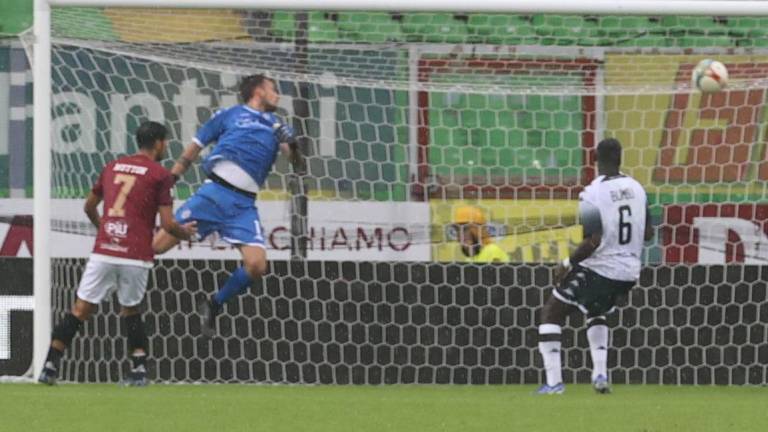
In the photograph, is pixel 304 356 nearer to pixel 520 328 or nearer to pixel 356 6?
pixel 520 328

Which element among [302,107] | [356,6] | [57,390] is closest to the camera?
[57,390]

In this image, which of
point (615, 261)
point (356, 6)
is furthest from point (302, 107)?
point (615, 261)

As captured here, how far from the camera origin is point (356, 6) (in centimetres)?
1034

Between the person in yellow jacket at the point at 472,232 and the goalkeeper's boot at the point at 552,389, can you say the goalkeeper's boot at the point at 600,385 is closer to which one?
the goalkeeper's boot at the point at 552,389

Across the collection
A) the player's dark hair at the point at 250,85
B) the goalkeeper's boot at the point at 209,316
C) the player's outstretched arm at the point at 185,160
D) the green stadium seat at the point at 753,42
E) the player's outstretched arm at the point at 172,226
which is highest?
the green stadium seat at the point at 753,42

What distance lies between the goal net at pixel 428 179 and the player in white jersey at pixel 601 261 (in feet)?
4.12

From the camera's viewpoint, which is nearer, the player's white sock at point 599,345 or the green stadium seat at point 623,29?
the player's white sock at point 599,345

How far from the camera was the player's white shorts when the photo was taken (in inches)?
366

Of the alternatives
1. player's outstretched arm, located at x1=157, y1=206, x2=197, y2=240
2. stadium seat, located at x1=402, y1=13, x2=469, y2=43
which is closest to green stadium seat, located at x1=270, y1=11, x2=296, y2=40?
stadium seat, located at x1=402, y1=13, x2=469, y2=43

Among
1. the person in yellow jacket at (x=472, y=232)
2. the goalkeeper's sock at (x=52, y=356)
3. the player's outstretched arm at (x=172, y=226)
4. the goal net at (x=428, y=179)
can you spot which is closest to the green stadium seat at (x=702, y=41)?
the goal net at (x=428, y=179)

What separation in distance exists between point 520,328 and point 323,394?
2.07m

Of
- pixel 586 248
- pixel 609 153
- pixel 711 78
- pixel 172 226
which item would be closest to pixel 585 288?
pixel 586 248

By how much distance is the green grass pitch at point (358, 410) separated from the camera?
690 cm

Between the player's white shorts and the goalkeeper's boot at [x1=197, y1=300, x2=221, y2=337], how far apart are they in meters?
0.47
